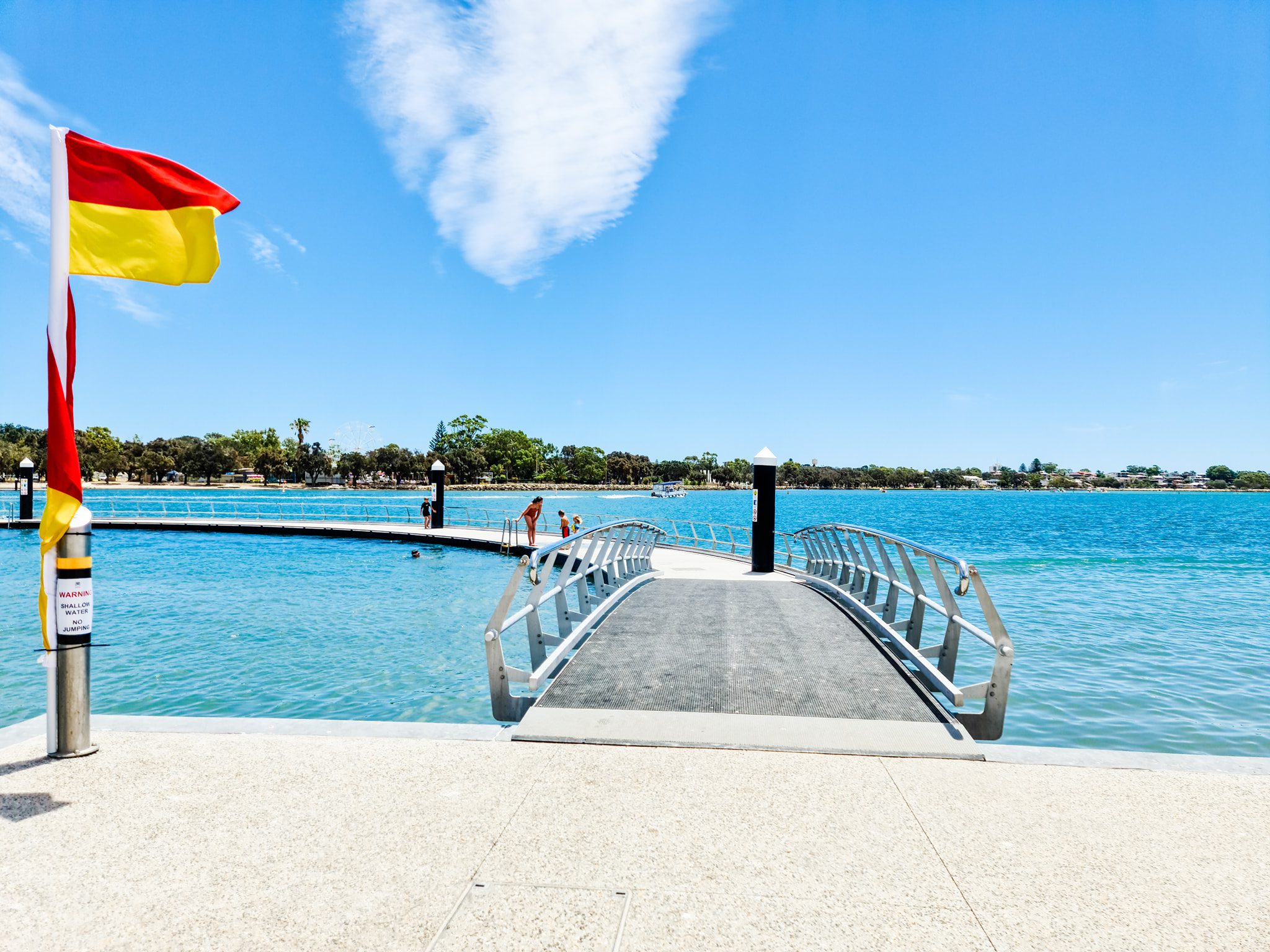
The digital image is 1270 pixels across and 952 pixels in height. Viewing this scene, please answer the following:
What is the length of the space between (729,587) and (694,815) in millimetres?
9519

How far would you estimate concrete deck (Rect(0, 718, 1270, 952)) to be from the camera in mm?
2680

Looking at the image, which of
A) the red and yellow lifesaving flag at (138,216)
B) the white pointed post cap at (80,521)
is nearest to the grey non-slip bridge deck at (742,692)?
the white pointed post cap at (80,521)

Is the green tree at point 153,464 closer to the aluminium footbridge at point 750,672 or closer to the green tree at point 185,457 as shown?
the green tree at point 185,457

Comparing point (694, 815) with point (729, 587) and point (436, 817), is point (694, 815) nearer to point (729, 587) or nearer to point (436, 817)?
point (436, 817)

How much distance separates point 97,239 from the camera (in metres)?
4.60

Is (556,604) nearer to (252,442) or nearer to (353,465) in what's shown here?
(353,465)

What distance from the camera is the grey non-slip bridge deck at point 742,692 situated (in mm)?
4848

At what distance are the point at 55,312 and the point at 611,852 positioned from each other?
4.45 metres

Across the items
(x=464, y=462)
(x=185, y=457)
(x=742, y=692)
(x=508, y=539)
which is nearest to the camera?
(x=742, y=692)

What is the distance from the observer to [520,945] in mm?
2576

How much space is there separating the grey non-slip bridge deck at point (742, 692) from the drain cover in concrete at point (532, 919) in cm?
188

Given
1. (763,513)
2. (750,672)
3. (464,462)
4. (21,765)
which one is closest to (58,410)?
(21,765)

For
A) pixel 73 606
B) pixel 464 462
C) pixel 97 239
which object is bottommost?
pixel 73 606

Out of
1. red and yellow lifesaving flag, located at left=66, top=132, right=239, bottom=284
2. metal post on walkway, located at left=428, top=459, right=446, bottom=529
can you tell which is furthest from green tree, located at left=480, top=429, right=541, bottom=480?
red and yellow lifesaving flag, located at left=66, top=132, right=239, bottom=284
